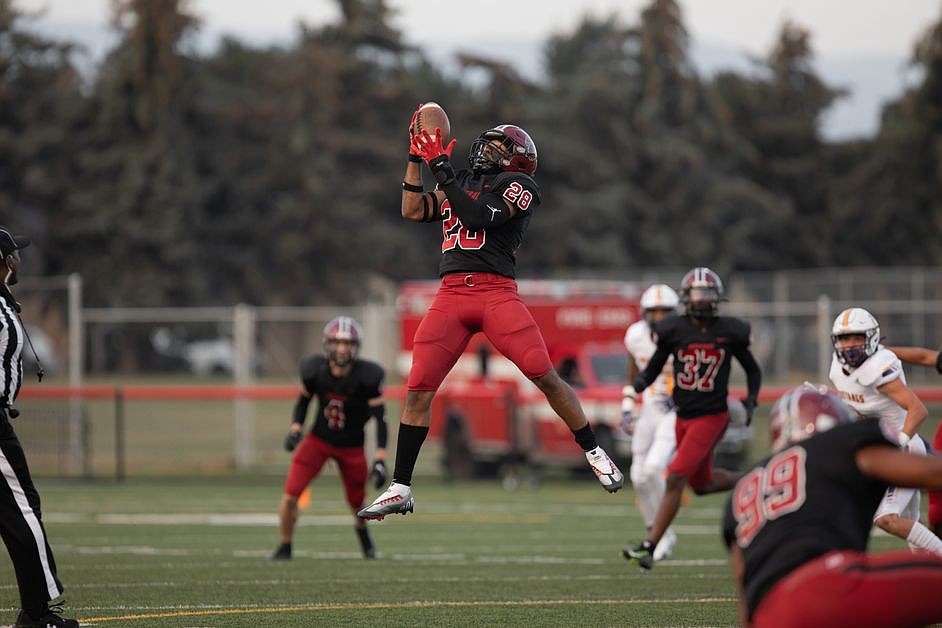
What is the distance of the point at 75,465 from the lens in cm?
2269

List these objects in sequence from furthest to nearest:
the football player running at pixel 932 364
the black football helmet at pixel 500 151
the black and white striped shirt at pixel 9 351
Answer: the football player running at pixel 932 364, the black football helmet at pixel 500 151, the black and white striped shirt at pixel 9 351

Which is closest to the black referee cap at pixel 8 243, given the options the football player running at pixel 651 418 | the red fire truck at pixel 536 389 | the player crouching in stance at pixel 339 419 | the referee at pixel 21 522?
the referee at pixel 21 522

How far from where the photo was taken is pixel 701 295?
1082cm

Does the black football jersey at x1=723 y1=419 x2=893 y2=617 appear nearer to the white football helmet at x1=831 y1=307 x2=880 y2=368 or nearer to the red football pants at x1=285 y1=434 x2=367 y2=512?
the white football helmet at x1=831 y1=307 x2=880 y2=368

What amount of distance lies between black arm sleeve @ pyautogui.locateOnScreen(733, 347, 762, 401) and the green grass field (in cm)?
137

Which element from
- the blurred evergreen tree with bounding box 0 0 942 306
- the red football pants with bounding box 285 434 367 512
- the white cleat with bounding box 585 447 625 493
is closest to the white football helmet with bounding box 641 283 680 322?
the red football pants with bounding box 285 434 367 512

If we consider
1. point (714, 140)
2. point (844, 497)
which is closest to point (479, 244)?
point (844, 497)

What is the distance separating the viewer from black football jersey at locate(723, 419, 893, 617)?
4.87m

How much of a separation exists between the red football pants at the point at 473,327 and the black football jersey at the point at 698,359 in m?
2.65

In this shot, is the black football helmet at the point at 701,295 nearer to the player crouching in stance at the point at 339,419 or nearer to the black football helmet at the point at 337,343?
the player crouching in stance at the point at 339,419

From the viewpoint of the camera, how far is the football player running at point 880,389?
896 cm

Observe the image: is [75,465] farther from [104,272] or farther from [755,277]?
[755,277]

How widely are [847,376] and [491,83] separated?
41452 mm

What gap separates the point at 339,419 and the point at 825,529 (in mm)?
7561
